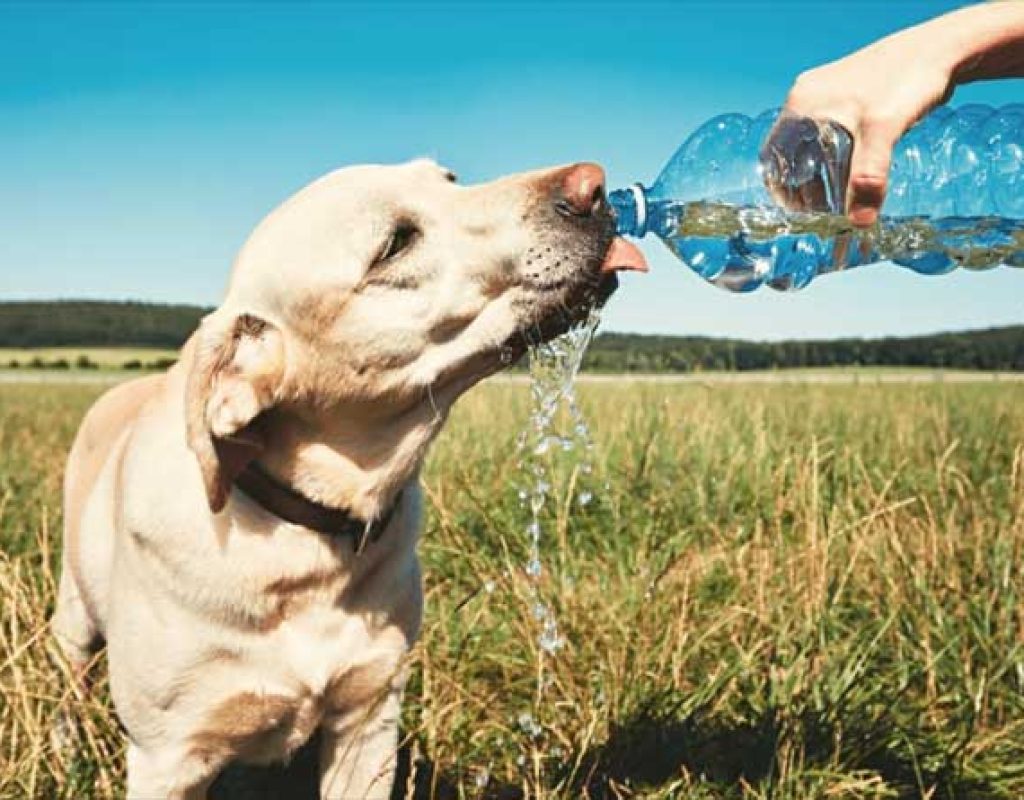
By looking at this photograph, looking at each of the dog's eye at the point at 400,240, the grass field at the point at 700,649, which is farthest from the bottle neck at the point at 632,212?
the grass field at the point at 700,649

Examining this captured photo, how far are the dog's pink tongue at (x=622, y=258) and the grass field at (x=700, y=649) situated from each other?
1.15 metres

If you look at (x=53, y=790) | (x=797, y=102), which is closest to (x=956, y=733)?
(x=797, y=102)

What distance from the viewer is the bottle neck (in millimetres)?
2715

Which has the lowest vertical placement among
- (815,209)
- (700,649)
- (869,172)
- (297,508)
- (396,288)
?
(700,649)

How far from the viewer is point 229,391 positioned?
2.55 m

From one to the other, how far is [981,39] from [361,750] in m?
2.33

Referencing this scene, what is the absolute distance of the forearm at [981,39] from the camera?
2.13 meters

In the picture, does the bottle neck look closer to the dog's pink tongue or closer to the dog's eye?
the dog's pink tongue

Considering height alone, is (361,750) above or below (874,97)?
below

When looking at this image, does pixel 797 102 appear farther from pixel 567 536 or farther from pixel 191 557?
pixel 567 536

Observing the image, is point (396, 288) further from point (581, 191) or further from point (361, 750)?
point (361, 750)

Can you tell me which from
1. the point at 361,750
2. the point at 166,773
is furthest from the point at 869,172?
the point at 166,773

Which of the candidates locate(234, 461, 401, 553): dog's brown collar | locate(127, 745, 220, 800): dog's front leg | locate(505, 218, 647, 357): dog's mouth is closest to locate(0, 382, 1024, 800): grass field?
locate(127, 745, 220, 800): dog's front leg

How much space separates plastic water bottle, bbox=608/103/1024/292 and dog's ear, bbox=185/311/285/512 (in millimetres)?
974
